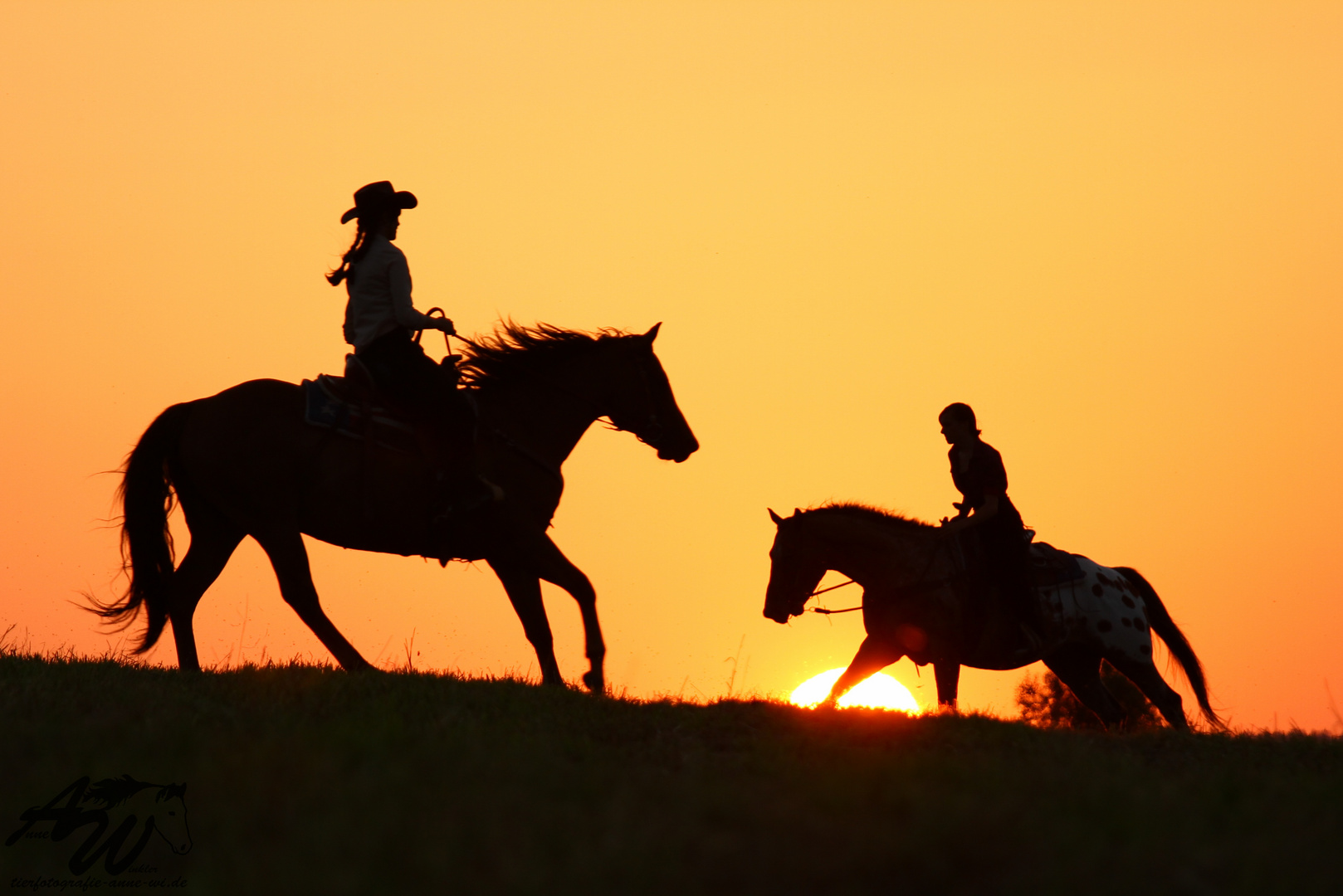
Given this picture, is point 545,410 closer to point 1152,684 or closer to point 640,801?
point 640,801

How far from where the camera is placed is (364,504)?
10.2 m

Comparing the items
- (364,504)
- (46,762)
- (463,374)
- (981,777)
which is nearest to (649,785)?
(981,777)

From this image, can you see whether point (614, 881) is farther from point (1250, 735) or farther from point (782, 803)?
point (1250, 735)

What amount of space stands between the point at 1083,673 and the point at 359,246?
7.47 m

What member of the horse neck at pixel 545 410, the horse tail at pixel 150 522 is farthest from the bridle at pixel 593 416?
the horse tail at pixel 150 522

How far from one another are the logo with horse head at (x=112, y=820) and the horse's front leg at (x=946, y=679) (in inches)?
281

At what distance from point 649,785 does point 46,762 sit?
2894 mm

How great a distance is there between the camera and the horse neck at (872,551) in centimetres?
1139

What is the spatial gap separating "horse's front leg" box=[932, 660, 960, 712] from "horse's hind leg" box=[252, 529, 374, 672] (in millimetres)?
4946

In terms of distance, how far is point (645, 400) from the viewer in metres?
11.2

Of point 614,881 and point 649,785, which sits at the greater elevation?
point 649,785

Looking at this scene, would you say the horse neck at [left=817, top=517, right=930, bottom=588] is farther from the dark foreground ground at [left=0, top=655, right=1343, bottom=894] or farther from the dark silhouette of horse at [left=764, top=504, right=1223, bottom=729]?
the dark foreground ground at [left=0, top=655, right=1343, bottom=894]

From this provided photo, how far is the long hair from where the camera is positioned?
409 inches

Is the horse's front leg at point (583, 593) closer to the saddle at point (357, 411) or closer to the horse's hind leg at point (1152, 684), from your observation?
the saddle at point (357, 411)
